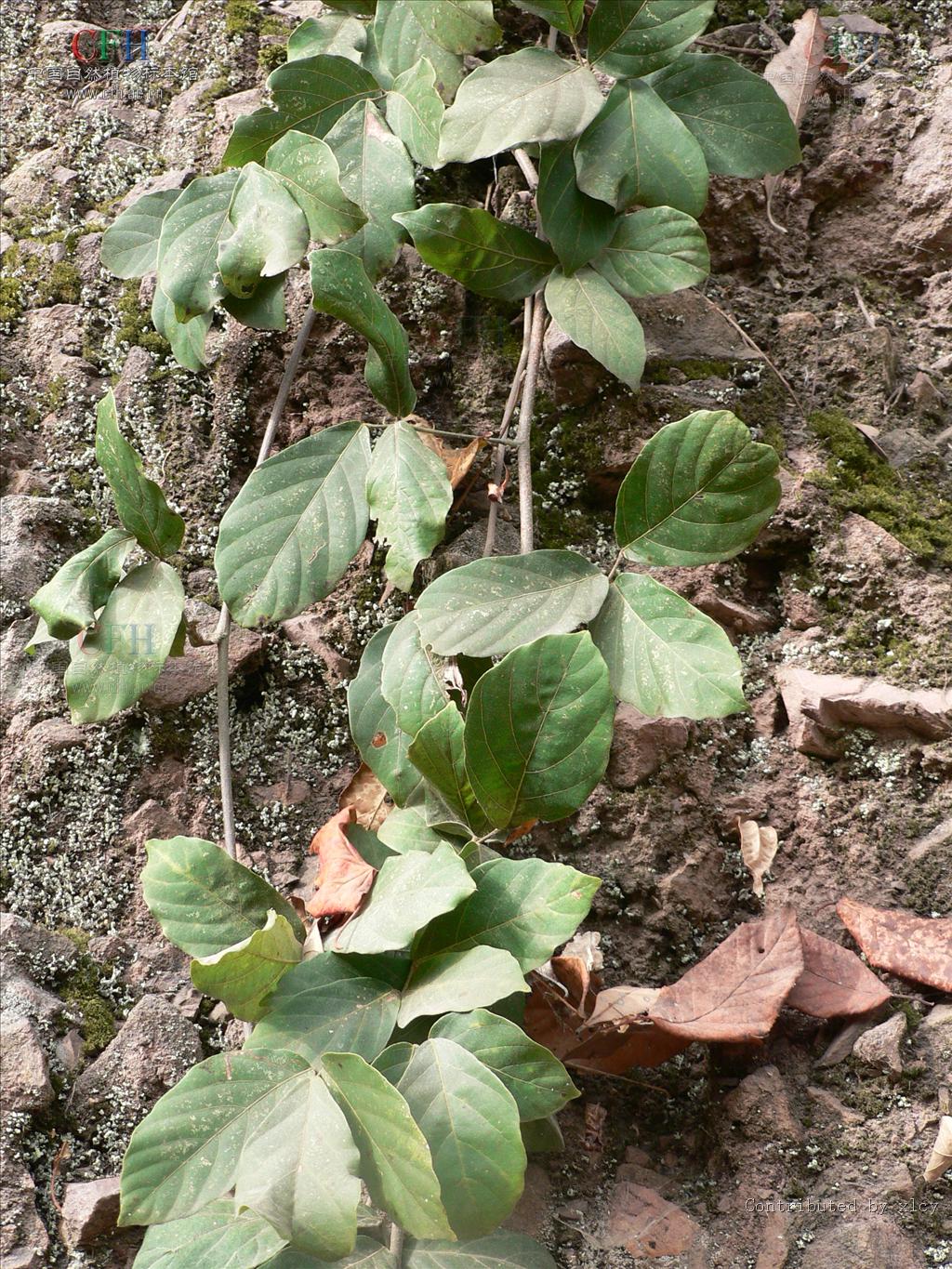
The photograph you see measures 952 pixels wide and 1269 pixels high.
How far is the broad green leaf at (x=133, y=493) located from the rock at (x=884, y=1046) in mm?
852

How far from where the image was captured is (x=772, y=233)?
1.37 metres

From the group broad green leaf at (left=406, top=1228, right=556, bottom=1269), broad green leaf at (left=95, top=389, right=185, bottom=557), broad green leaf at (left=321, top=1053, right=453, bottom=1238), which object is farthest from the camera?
broad green leaf at (left=95, top=389, right=185, bottom=557)

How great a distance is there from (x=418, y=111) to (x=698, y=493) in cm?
55

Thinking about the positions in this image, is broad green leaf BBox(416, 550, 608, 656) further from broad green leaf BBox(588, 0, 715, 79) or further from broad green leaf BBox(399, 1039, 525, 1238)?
broad green leaf BBox(588, 0, 715, 79)

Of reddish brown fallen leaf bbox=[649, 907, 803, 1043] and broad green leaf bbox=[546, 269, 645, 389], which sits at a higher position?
broad green leaf bbox=[546, 269, 645, 389]

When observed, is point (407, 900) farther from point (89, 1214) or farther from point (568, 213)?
point (568, 213)

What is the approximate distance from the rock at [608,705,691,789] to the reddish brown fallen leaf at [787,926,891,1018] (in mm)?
231

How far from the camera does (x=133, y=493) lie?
1.08 m

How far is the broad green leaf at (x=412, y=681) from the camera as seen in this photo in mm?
1004

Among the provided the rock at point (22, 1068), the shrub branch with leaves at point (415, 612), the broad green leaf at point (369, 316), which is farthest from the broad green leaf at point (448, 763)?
the rock at point (22, 1068)

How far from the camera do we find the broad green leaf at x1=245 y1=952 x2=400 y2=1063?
84 cm

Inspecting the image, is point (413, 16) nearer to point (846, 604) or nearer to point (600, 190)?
point (600, 190)

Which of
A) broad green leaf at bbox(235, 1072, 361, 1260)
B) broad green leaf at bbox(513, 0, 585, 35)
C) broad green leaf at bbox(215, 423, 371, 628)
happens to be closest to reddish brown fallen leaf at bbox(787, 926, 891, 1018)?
broad green leaf at bbox(235, 1072, 361, 1260)

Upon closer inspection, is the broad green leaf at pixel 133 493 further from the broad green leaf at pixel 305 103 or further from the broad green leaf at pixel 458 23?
the broad green leaf at pixel 458 23
